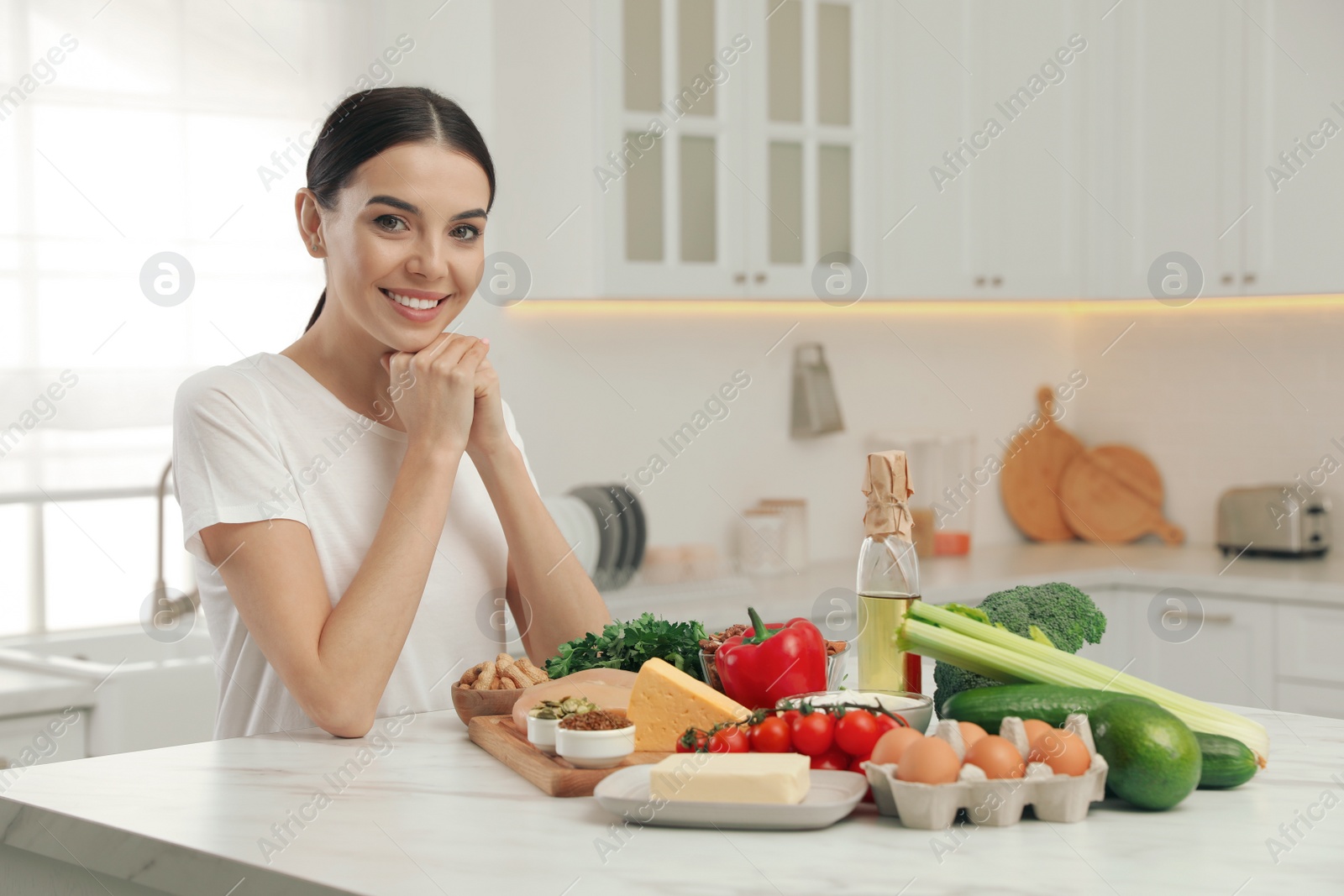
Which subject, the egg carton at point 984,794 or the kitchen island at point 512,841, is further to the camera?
the egg carton at point 984,794

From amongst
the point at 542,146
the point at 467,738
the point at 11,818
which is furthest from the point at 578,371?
the point at 11,818

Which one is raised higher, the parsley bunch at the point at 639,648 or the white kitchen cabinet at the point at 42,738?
the parsley bunch at the point at 639,648

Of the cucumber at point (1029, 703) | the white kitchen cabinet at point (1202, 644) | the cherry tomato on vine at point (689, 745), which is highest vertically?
the cucumber at point (1029, 703)

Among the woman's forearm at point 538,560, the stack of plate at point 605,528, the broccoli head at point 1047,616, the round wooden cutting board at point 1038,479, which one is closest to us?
the broccoli head at point 1047,616

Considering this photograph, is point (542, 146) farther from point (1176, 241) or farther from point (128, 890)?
point (128, 890)

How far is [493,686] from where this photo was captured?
1.45 meters

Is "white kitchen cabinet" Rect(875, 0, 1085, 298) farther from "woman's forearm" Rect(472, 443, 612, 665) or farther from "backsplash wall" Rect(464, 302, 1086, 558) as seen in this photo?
"woman's forearm" Rect(472, 443, 612, 665)

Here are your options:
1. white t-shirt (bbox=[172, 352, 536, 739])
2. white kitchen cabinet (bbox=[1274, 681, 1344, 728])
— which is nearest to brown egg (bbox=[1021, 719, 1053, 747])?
white t-shirt (bbox=[172, 352, 536, 739])

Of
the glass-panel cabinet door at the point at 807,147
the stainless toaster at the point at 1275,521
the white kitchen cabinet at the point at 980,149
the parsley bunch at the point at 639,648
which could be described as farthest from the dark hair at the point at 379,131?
the stainless toaster at the point at 1275,521

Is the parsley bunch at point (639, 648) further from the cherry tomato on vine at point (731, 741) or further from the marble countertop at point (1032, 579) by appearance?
the marble countertop at point (1032, 579)

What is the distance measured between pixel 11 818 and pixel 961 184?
3.14 meters

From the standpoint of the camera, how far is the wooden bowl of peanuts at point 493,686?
1.42m

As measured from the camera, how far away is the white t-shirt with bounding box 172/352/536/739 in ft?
5.21

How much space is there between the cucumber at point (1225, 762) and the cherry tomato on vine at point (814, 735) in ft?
1.04
